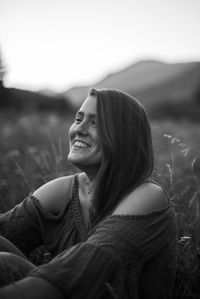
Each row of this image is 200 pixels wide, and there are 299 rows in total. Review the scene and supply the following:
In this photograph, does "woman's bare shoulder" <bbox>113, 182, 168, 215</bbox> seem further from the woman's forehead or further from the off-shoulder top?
the woman's forehead

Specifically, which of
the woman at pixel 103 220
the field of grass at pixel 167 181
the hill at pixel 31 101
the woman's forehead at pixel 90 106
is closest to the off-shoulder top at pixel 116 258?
the woman at pixel 103 220

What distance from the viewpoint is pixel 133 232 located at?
175 cm

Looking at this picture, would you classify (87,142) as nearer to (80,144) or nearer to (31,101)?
(80,144)

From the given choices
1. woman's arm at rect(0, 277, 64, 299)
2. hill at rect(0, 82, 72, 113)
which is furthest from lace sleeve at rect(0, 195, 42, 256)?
hill at rect(0, 82, 72, 113)

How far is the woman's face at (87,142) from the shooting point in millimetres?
2082

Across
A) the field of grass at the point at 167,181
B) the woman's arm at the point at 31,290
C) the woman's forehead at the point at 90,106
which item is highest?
the woman's forehead at the point at 90,106

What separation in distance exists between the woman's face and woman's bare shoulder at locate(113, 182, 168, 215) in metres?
0.28

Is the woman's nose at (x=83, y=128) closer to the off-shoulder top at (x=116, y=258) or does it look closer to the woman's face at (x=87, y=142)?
the woman's face at (x=87, y=142)

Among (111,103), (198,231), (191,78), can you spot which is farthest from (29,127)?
(191,78)

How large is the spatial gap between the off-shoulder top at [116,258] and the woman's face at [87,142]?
263mm

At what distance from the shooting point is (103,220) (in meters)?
1.94

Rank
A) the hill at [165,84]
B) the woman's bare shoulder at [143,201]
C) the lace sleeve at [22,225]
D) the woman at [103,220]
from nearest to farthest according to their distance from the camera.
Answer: the woman at [103,220], the woman's bare shoulder at [143,201], the lace sleeve at [22,225], the hill at [165,84]

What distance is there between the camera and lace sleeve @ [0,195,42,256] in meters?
2.31

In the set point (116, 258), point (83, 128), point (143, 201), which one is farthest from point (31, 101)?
point (116, 258)
